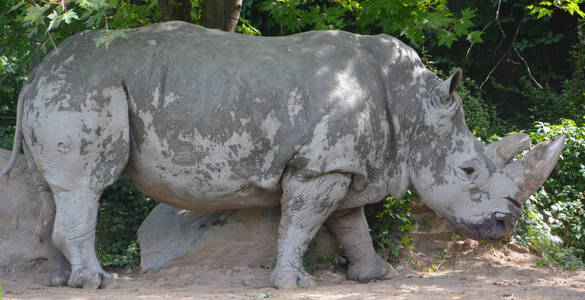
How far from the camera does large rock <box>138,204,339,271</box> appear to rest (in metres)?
6.36

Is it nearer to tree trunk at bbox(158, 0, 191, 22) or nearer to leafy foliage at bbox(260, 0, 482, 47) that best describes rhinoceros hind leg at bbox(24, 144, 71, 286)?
tree trunk at bbox(158, 0, 191, 22)

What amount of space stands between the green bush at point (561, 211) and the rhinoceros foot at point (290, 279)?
7.69ft

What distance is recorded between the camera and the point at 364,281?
626 cm

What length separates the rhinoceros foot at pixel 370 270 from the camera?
6.28m

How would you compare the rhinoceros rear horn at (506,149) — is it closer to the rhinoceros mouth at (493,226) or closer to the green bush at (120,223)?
the rhinoceros mouth at (493,226)

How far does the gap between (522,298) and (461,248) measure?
5.81 ft

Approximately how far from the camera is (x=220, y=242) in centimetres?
637

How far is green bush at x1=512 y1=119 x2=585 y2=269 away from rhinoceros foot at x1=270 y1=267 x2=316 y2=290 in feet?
7.69

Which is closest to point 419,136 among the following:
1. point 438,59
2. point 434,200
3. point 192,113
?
point 434,200

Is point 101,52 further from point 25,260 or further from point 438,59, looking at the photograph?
point 438,59

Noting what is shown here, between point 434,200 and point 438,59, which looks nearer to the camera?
point 434,200

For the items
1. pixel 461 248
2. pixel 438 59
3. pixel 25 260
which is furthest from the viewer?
pixel 438 59

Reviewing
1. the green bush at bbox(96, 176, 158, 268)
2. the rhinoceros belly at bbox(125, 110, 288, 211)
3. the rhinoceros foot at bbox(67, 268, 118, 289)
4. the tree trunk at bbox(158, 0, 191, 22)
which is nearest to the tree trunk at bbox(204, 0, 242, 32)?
the tree trunk at bbox(158, 0, 191, 22)

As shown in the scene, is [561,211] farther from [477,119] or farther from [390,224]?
[390,224]
